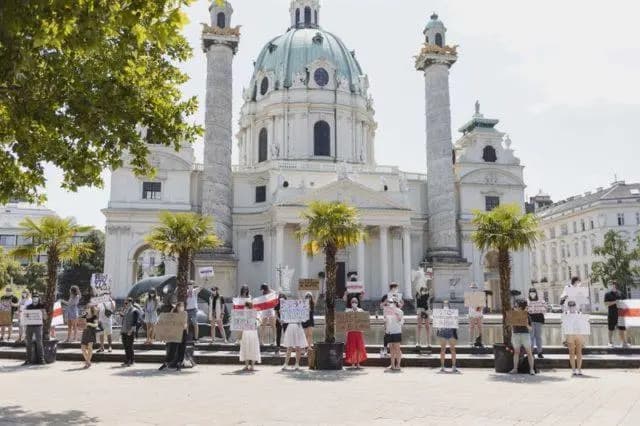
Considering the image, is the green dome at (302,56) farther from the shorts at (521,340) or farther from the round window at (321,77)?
the shorts at (521,340)

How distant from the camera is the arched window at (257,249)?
50.9m

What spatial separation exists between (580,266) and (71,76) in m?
73.6

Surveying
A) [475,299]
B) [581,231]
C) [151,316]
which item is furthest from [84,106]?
[581,231]

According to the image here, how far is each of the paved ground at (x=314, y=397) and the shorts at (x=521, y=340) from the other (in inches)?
31.1

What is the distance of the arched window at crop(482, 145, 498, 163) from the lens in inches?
2190

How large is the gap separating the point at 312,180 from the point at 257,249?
7.81 metres

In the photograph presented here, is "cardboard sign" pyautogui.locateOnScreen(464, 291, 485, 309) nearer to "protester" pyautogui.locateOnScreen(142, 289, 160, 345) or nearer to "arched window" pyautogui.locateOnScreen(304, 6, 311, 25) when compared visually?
"protester" pyautogui.locateOnScreen(142, 289, 160, 345)

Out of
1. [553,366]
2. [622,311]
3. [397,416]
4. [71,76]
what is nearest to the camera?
[397,416]

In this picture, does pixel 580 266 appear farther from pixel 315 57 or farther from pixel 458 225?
pixel 315 57

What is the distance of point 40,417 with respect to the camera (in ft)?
27.7

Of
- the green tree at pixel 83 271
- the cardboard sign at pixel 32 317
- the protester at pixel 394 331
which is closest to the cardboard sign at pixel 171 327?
the cardboard sign at pixel 32 317

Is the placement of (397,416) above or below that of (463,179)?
below

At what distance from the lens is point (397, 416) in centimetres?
855

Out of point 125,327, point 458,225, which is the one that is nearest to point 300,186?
point 458,225
